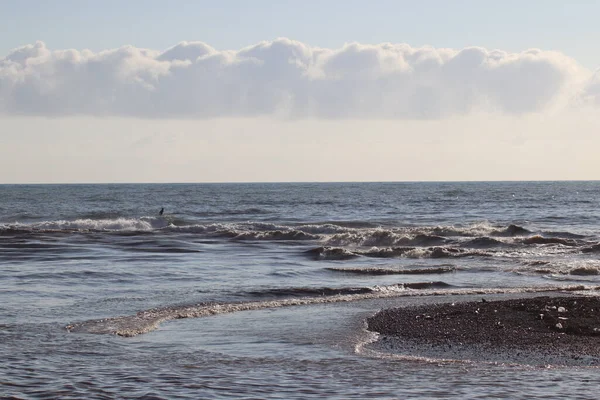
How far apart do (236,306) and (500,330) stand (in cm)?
552

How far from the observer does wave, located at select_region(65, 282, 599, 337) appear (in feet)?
44.9

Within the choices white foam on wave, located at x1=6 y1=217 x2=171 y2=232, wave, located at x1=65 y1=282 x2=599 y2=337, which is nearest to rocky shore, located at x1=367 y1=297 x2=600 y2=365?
wave, located at x1=65 y1=282 x2=599 y2=337

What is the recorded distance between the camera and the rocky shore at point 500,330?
11.5 metres

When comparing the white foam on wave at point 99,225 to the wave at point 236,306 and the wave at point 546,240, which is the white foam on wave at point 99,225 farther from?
the wave at point 236,306

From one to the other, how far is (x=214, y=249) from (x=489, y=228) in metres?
16.0

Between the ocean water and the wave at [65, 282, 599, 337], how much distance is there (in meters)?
0.05

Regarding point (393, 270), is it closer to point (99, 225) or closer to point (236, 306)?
point (236, 306)

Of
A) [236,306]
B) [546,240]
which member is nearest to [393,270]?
[236,306]

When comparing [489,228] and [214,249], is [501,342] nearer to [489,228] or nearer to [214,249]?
[214,249]

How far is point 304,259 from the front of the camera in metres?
27.9

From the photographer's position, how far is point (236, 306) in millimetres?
16281

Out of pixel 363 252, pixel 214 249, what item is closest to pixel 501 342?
pixel 363 252

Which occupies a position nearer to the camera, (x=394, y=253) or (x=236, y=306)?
(x=236, y=306)

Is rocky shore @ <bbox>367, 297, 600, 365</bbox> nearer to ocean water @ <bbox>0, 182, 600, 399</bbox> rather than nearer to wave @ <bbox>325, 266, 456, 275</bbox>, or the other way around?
ocean water @ <bbox>0, 182, 600, 399</bbox>
